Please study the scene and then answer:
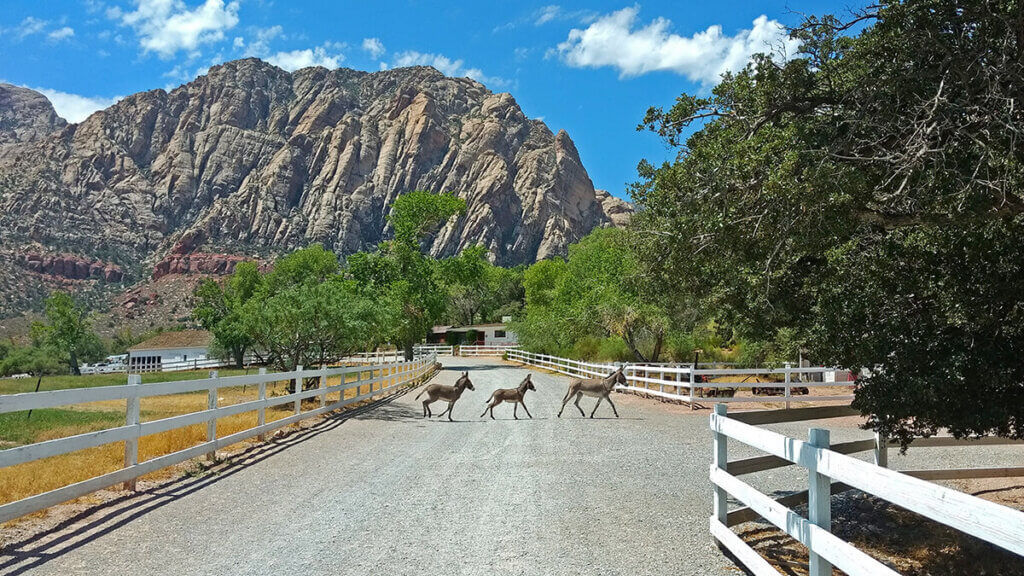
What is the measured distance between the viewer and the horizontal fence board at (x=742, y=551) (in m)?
4.75

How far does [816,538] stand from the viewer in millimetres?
3879

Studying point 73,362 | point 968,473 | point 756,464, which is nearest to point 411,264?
point 968,473

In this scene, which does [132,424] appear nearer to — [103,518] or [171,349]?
[103,518]

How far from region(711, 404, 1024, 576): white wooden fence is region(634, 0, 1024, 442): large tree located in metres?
1.29

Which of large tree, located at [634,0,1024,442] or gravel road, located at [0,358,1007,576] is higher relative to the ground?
large tree, located at [634,0,1024,442]

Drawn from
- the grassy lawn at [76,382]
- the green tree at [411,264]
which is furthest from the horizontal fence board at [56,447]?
the green tree at [411,264]

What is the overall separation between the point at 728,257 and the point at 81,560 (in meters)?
6.17

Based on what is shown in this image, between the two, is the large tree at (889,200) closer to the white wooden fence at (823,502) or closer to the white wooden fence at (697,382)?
the white wooden fence at (823,502)

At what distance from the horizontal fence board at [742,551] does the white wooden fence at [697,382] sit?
11633mm

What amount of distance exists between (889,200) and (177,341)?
92936 mm

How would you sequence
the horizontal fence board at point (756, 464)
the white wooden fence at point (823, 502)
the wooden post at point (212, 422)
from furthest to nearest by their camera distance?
1. the wooden post at point (212, 422)
2. the horizontal fence board at point (756, 464)
3. the white wooden fence at point (823, 502)

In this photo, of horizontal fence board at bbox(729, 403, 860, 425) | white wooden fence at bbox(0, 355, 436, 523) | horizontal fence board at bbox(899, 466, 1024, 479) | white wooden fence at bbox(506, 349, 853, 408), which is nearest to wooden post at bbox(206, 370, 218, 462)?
white wooden fence at bbox(0, 355, 436, 523)

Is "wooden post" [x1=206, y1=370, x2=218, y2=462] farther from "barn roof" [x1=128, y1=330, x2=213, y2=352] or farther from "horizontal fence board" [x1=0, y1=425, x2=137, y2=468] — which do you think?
"barn roof" [x1=128, y1=330, x2=213, y2=352]

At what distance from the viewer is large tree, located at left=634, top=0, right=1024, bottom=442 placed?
19.0 ft
